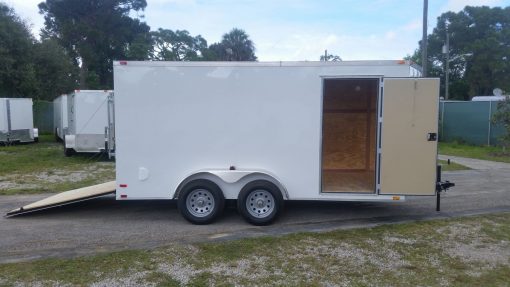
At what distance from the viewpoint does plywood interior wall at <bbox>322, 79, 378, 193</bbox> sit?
9453mm

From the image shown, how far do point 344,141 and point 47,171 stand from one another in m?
8.96

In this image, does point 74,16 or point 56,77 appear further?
point 74,16

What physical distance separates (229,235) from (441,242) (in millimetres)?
2973

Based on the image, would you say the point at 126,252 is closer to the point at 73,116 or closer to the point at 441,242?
the point at 441,242

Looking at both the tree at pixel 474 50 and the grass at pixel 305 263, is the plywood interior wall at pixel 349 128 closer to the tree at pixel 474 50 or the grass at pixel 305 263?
the grass at pixel 305 263

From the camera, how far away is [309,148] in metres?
7.00

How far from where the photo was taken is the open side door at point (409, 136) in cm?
672

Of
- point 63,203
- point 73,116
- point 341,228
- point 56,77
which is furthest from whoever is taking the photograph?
point 56,77

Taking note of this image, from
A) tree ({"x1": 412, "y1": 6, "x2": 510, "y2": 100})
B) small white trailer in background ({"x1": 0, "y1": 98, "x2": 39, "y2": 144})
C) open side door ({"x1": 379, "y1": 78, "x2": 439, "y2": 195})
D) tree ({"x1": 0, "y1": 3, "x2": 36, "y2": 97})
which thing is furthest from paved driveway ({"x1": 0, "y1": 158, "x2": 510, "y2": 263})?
tree ({"x1": 412, "y1": 6, "x2": 510, "y2": 100})

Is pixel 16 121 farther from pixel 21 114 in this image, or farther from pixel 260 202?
pixel 260 202

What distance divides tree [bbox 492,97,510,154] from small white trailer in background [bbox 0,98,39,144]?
21.0m

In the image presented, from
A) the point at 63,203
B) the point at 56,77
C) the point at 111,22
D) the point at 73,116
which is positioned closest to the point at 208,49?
the point at 111,22

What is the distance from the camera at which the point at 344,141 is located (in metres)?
9.74

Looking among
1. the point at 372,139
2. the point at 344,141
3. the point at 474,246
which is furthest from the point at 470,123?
the point at 474,246
